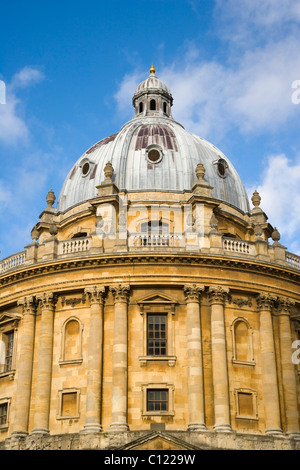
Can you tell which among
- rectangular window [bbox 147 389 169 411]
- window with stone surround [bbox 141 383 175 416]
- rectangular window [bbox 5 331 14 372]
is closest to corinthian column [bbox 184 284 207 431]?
window with stone surround [bbox 141 383 175 416]

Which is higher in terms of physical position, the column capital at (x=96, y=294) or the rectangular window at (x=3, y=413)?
the column capital at (x=96, y=294)

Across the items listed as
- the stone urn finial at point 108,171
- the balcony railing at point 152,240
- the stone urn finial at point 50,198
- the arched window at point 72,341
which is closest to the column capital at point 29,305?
the arched window at point 72,341

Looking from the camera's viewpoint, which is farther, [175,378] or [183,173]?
[183,173]

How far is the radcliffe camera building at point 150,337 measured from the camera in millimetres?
34062

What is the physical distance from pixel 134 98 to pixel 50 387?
2651cm

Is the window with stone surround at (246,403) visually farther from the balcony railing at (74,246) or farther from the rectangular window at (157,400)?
the balcony railing at (74,246)

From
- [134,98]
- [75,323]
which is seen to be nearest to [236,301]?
[75,323]

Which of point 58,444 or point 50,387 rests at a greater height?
point 50,387

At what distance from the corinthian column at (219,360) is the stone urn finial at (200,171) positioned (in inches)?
340

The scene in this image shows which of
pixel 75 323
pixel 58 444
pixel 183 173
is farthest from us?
pixel 183 173

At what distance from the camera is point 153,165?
146 feet

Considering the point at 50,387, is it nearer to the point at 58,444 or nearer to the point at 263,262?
the point at 58,444

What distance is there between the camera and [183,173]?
146ft
